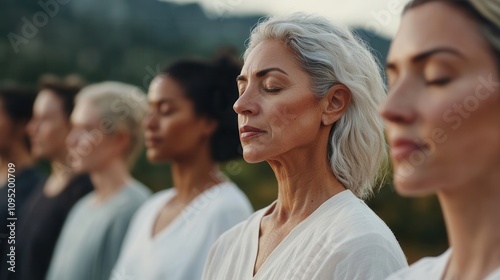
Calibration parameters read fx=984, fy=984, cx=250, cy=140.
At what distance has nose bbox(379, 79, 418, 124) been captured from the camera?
1757 mm

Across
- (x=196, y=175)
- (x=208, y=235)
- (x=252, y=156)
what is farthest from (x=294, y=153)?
(x=196, y=175)

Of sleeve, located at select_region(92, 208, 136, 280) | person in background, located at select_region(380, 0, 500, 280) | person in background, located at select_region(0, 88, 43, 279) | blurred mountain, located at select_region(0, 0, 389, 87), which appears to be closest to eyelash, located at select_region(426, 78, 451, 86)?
person in background, located at select_region(380, 0, 500, 280)

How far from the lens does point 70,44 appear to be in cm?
1127

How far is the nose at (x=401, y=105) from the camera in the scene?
1.76 metres

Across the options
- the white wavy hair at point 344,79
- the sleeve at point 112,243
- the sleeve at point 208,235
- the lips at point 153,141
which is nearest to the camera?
the white wavy hair at point 344,79

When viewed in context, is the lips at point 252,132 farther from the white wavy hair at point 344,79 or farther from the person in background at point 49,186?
the person in background at point 49,186

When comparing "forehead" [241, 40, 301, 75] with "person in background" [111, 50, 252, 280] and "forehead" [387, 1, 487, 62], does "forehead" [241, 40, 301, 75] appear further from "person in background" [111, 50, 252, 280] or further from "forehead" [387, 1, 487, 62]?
"person in background" [111, 50, 252, 280]

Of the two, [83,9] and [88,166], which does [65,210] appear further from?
[83,9]

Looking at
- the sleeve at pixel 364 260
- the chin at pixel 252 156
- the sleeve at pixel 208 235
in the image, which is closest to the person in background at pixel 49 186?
the sleeve at pixel 208 235

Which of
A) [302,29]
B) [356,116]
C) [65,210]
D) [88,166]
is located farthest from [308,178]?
[65,210]

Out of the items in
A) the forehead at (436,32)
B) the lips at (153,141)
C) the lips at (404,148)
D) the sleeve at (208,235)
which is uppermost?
the forehead at (436,32)

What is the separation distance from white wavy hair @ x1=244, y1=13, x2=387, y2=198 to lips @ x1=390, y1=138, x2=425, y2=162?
1.17 metres

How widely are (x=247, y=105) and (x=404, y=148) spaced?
1.13 metres

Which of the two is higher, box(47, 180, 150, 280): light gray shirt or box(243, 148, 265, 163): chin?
box(243, 148, 265, 163): chin
